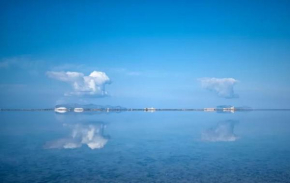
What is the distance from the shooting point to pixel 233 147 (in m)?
24.2

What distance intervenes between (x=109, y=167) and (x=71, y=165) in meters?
2.79

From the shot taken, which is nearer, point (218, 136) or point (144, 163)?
point (144, 163)

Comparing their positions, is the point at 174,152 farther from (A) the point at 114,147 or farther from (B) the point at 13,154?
(B) the point at 13,154

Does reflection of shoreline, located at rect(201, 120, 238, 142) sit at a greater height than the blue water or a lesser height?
greater

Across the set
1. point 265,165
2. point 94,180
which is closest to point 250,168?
point 265,165

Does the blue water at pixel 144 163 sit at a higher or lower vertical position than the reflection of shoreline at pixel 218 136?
lower

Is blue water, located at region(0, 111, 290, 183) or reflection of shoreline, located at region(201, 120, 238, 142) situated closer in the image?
blue water, located at region(0, 111, 290, 183)

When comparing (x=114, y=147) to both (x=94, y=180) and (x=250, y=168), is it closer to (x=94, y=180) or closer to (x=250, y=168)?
(x=94, y=180)

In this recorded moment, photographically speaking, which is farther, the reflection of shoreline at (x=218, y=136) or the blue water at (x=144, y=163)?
the reflection of shoreline at (x=218, y=136)

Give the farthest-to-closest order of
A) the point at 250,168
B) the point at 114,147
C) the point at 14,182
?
the point at 114,147 → the point at 250,168 → the point at 14,182

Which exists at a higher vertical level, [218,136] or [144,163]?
[218,136]

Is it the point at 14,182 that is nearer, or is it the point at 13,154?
the point at 14,182

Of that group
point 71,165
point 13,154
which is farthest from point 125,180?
point 13,154

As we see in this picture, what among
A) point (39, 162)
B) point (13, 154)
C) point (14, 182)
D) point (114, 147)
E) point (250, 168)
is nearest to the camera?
point (14, 182)
